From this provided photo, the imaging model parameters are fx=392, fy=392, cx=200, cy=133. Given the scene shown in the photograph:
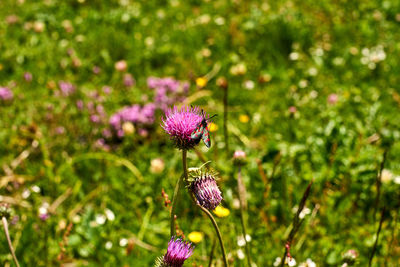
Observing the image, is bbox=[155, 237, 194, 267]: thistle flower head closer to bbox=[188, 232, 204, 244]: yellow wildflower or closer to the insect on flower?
the insect on flower

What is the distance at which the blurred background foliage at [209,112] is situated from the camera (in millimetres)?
2205

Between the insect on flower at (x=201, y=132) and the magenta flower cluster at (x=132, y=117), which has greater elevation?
the magenta flower cluster at (x=132, y=117)

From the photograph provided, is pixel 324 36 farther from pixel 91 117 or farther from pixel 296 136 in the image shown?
pixel 91 117

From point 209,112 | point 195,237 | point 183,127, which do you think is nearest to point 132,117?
point 209,112

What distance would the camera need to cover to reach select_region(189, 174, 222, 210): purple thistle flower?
1182 mm

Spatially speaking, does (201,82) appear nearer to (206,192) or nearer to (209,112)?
(209,112)

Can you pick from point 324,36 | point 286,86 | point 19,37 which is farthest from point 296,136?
point 19,37

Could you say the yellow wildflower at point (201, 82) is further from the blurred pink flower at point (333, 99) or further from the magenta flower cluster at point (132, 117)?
the blurred pink flower at point (333, 99)

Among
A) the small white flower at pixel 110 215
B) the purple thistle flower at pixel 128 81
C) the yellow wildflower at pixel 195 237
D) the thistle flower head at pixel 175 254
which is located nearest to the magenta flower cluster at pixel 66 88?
the purple thistle flower at pixel 128 81

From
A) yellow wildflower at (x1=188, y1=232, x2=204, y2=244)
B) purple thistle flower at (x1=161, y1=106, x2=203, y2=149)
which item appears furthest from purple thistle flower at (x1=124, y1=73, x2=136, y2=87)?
purple thistle flower at (x1=161, y1=106, x2=203, y2=149)

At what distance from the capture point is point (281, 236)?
2.16 m

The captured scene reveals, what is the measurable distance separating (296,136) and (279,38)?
162cm

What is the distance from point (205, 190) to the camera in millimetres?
1184

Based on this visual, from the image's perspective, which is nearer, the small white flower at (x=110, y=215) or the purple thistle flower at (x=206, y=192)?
the purple thistle flower at (x=206, y=192)
